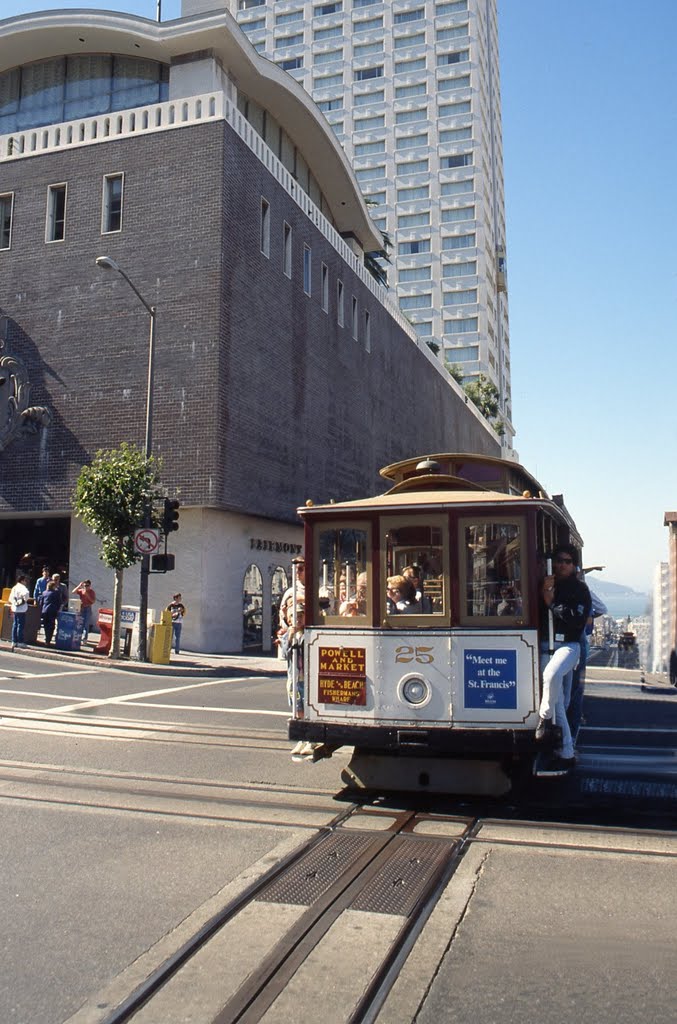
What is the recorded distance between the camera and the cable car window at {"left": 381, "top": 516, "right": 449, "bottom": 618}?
712 centimetres

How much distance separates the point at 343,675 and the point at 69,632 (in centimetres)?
1474

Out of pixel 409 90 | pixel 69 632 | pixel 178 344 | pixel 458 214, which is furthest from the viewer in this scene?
pixel 409 90

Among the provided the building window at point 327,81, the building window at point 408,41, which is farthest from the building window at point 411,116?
the building window at point 327,81

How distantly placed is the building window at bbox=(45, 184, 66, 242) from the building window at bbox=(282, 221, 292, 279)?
22.3 feet

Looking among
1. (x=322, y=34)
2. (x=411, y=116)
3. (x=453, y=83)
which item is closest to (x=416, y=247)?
(x=411, y=116)

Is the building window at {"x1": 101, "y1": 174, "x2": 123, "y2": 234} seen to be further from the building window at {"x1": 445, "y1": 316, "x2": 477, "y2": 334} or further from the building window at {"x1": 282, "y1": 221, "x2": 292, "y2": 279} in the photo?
the building window at {"x1": 445, "y1": 316, "x2": 477, "y2": 334}

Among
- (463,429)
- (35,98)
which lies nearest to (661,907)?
(35,98)

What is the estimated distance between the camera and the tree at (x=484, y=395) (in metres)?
70.3

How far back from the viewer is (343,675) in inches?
284

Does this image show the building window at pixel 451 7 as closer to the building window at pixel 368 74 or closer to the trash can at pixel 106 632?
the building window at pixel 368 74

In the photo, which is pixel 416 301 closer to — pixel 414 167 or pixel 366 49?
pixel 414 167

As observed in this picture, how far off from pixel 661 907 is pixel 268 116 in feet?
104

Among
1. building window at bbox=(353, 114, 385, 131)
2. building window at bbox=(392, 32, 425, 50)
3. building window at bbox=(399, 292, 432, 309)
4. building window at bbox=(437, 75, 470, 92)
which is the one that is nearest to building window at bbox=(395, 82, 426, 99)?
building window at bbox=(437, 75, 470, 92)

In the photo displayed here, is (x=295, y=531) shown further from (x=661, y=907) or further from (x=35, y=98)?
(x=661, y=907)
